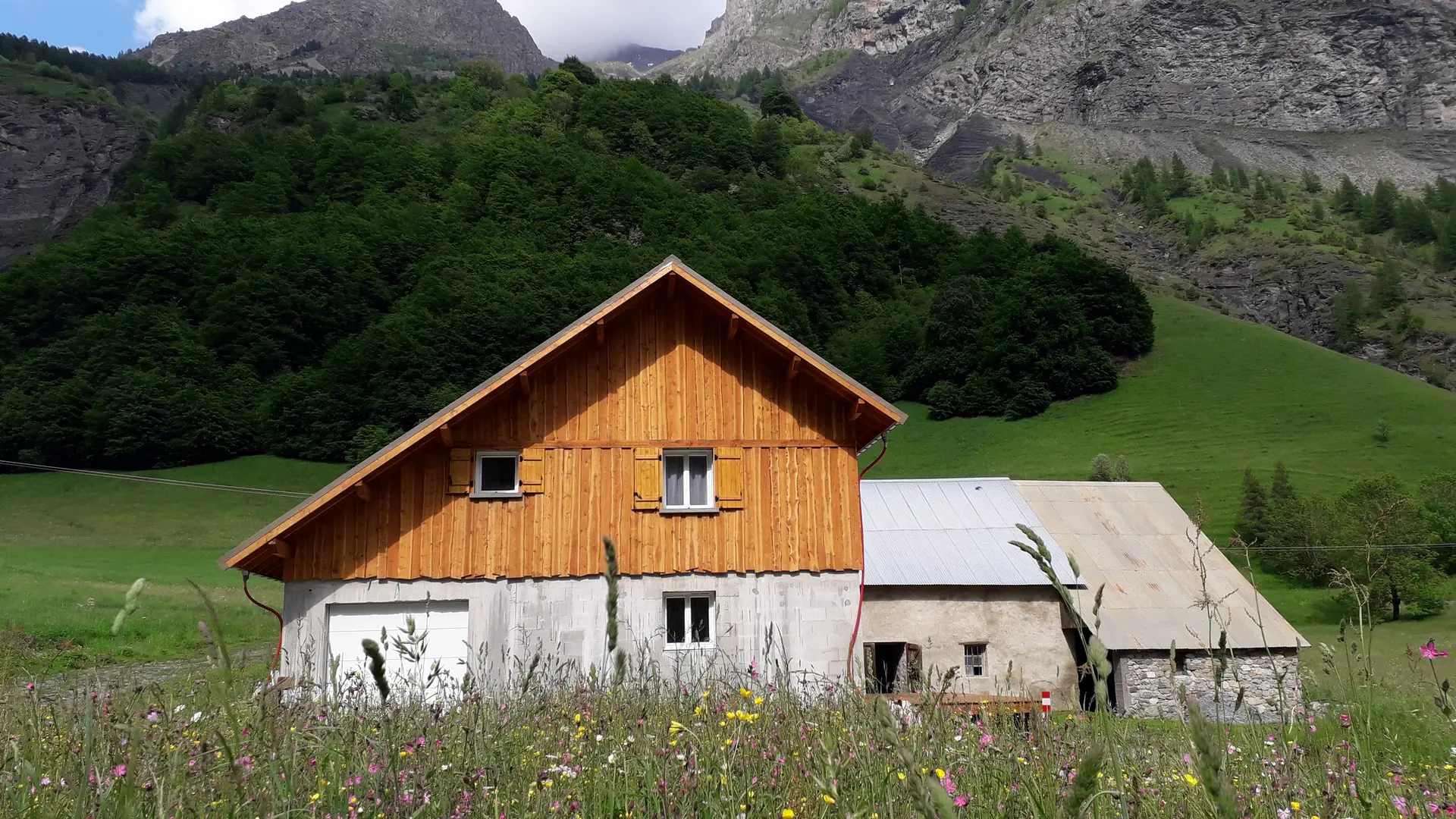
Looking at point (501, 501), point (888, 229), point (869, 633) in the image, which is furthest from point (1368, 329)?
point (501, 501)

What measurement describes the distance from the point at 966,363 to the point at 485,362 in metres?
43.2

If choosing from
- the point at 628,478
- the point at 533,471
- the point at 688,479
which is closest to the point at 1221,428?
the point at 688,479

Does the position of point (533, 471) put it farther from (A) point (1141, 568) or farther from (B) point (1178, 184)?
(B) point (1178, 184)

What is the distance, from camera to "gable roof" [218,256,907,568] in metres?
15.5

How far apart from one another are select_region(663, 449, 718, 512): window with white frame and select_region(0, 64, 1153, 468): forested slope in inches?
2311

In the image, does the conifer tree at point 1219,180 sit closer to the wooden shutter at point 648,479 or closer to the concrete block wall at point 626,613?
the concrete block wall at point 626,613

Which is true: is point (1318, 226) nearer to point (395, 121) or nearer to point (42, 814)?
point (395, 121)

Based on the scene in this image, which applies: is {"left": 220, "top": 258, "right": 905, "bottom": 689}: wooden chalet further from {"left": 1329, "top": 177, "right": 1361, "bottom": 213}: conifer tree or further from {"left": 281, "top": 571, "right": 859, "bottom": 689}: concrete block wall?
{"left": 1329, "top": 177, "right": 1361, "bottom": 213}: conifer tree

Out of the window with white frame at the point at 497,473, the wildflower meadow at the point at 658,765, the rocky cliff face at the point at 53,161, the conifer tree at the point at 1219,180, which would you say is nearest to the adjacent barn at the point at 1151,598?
the window with white frame at the point at 497,473

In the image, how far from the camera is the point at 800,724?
4.82 m

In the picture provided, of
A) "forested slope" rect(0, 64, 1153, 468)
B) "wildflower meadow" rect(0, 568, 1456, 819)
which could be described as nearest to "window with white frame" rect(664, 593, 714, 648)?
"wildflower meadow" rect(0, 568, 1456, 819)

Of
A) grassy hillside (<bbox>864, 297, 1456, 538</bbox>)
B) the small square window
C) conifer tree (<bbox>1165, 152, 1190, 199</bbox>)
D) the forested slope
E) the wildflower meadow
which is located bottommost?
the small square window

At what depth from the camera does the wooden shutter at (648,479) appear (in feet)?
55.7

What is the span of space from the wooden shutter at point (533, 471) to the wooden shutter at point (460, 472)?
94cm
